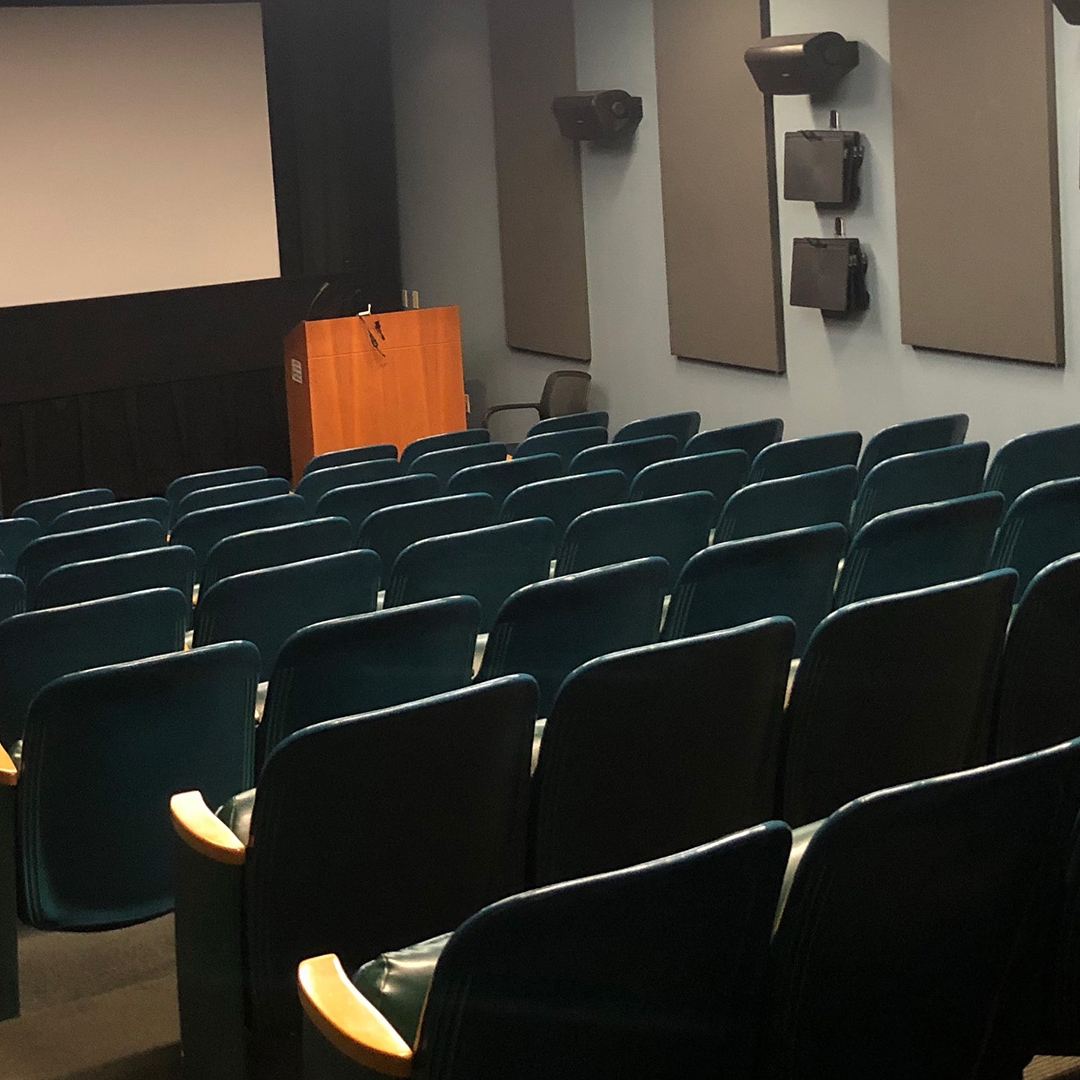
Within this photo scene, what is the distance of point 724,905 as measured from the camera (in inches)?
67.9

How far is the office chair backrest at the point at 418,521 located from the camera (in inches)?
205

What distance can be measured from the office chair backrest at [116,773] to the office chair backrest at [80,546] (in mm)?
2586

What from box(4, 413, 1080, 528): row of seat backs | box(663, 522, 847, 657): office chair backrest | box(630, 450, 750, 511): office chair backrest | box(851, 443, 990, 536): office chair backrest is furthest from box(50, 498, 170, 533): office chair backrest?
box(663, 522, 847, 657): office chair backrest

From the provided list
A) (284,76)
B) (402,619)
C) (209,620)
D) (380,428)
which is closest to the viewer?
(402,619)

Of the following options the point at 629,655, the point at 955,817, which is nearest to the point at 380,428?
the point at 629,655

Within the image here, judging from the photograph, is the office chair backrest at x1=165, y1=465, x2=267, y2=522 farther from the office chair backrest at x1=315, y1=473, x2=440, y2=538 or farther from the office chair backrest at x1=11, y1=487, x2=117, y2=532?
the office chair backrest at x1=315, y1=473, x2=440, y2=538

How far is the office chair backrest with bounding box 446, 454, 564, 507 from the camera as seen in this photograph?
21.0 ft

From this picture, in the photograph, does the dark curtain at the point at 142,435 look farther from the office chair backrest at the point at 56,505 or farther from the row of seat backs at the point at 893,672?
the row of seat backs at the point at 893,672

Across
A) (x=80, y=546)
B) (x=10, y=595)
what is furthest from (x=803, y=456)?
(x=10, y=595)

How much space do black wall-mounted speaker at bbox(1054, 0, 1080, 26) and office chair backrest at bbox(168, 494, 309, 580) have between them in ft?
11.8

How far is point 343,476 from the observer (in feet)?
23.7

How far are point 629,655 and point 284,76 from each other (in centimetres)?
1043

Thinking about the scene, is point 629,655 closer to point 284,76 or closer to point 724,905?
point 724,905

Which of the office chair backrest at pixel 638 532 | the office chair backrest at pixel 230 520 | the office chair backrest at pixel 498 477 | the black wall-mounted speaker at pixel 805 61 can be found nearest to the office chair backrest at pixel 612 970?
the office chair backrest at pixel 638 532
